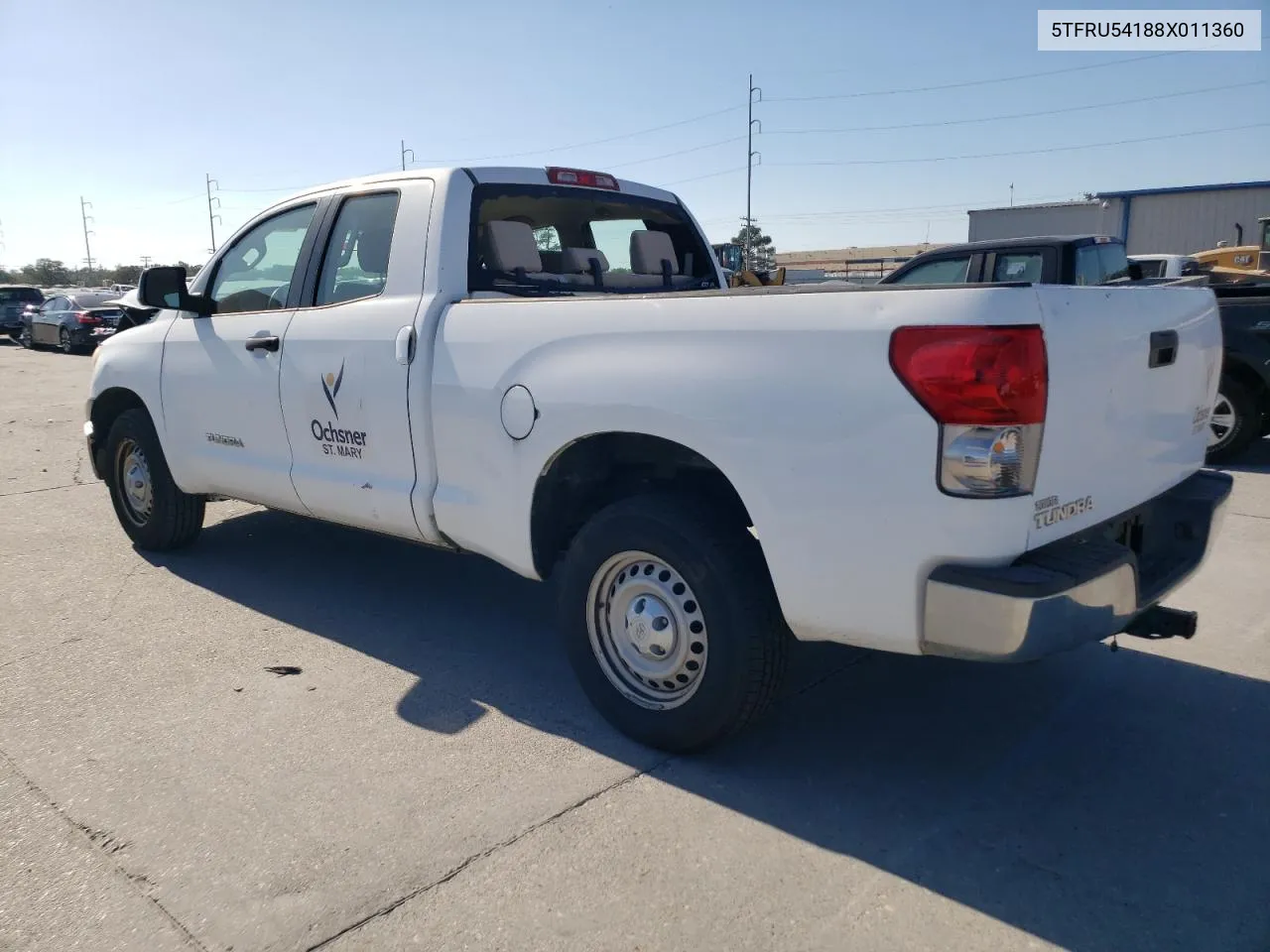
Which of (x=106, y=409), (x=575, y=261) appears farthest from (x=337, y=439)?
(x=106, y=409)

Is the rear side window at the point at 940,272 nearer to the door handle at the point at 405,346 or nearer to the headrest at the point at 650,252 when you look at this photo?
the headrest at the point at 650,252

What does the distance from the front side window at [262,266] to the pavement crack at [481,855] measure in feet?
9.37

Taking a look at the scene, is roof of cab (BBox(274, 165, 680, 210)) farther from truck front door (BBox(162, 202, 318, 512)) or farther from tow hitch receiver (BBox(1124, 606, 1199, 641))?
tow hitch receiver (BBox(1124, 606, 1199, 641))

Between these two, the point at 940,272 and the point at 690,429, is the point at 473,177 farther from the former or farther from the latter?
the point at 940,272

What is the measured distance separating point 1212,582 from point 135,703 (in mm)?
5122

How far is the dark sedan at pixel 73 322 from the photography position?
24.0 m

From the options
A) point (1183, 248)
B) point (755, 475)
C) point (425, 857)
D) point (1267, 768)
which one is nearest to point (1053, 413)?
point (755, 475)

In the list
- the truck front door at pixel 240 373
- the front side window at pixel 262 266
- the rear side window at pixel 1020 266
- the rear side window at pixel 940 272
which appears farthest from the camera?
the rear side window at pixel 940 272

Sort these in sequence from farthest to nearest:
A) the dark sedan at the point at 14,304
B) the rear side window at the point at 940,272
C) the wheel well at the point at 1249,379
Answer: the dark sedan at the point at 14,304 → the rear side window at the point at 940,272 → the wheel well at the point at 1249,379

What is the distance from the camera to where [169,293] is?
5.02m

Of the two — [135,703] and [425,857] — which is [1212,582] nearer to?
[425,857]

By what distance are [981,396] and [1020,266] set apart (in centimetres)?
692

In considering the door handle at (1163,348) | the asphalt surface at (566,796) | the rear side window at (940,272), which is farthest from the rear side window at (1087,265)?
the door handle at (1163,348)

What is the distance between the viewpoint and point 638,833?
2.85 meters
